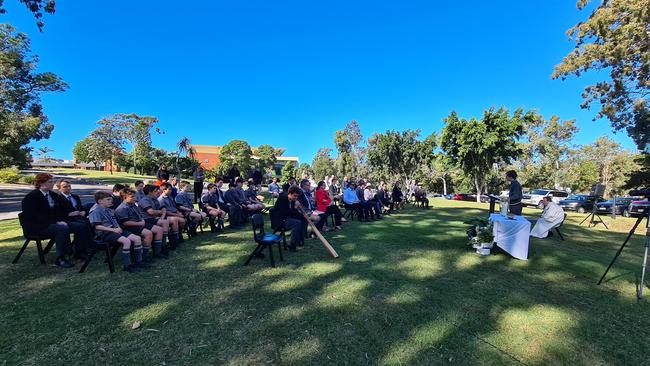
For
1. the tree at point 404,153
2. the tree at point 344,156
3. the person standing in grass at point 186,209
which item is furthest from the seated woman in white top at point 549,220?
the tree at point 344,156

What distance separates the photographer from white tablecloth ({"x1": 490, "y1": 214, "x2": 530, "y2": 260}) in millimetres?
Result: 5664

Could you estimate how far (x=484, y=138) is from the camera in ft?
73.0

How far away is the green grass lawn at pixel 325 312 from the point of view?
2.72 metres

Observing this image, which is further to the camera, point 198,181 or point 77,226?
point 198,181

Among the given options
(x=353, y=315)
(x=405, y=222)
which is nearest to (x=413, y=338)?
(x=353, y=315)

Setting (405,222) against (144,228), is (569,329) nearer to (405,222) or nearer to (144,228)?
(144,228)

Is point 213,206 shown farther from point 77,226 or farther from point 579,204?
point 579,204

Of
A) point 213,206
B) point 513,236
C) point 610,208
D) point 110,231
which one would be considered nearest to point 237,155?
point 213,206

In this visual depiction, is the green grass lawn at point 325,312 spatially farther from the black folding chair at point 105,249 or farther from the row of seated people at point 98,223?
the row of seated people at point 98,223

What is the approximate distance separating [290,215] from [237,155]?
4240 cm

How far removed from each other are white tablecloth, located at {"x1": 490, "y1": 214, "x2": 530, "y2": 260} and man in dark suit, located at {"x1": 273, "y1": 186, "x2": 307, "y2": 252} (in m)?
3.72

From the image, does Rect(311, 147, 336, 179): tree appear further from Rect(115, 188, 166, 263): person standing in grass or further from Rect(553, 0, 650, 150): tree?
Rect(115, 188, 166, 263): person standing in grass

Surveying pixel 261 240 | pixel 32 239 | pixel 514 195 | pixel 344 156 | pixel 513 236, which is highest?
pixel 344 156

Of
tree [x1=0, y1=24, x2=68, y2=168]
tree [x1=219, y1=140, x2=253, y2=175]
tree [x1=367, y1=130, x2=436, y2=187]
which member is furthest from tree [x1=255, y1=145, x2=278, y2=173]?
tree [x1=0, y1=24, x2=68, y2=168]
